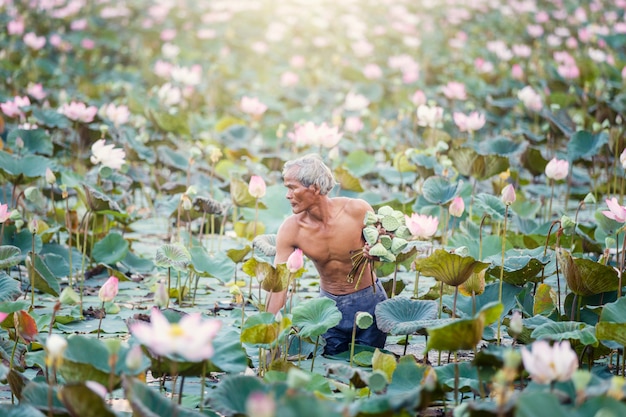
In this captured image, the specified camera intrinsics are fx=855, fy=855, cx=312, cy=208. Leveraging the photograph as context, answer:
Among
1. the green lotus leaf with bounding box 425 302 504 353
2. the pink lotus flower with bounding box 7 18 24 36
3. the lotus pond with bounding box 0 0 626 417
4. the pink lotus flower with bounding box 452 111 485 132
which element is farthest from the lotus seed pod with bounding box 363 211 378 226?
the pink lotus flower with bounding box 7 18 24 36

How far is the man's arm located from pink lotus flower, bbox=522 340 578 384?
1386 mm

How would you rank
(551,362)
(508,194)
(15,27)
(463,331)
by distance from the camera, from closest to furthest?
(551,362), (463,331), (508,194), (15,27)

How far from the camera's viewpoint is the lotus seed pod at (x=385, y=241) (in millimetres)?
3271

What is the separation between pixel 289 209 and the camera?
195 inches

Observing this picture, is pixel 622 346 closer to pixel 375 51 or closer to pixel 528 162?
pixel 528 162

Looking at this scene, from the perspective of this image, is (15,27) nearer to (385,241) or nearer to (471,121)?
(471,121)

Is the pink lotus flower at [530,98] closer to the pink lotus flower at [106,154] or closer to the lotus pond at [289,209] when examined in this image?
the lotus pond at [289,209]

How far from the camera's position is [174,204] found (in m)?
4.81

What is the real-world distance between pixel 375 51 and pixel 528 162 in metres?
5.81

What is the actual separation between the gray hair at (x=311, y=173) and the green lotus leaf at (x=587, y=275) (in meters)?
0.92

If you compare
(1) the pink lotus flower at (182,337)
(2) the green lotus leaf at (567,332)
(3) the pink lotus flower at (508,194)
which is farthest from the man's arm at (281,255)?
(1) the pink lotus flower at (182,337)

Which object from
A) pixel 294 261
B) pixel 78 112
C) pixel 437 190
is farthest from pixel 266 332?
pixel 78 112

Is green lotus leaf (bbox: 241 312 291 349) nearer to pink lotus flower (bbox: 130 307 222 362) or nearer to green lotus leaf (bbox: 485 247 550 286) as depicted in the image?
pink lotus flower (bbox: 130 307 222 362)

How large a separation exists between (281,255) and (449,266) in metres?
0.69
